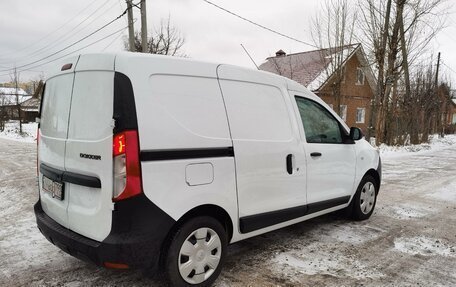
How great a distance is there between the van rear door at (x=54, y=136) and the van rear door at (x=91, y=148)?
97mm

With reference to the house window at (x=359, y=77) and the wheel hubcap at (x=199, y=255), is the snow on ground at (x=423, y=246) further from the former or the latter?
the house window at (x=359, y=77)

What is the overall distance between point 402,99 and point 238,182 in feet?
60.1

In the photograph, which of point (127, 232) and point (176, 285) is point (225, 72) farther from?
point (176, 285)

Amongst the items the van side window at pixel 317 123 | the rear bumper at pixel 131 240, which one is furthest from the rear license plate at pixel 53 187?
the van side window at pixel 317 123

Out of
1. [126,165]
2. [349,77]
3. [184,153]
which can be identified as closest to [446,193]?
[184,153]

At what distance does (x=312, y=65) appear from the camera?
26.0 metres

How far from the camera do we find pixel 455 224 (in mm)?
5191

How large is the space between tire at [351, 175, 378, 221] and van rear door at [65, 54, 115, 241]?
354 centimetres

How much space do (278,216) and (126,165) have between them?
1.78 meters

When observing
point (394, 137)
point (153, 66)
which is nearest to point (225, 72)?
point (153, 66)

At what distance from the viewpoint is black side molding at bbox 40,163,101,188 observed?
8.78ft

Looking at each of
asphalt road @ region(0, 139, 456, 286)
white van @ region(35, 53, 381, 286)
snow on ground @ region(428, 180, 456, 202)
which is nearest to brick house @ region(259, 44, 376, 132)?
snow on ground @ region(428, 180, 456, 202)

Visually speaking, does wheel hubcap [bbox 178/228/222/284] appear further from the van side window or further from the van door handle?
the van side window

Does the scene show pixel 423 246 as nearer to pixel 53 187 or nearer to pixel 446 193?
pixel 446 193
